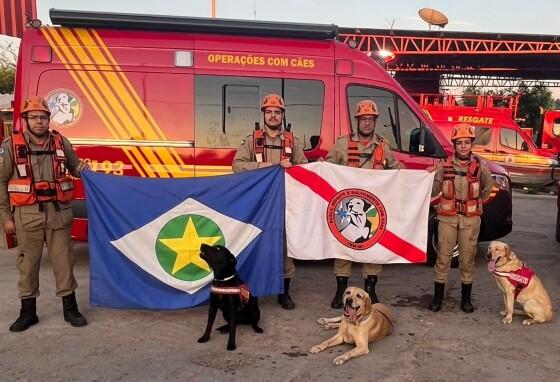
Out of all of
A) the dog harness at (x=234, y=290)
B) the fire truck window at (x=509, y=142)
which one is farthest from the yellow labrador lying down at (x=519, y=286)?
the fire truck window at (x=509, y=142)

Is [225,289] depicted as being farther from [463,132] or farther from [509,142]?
[509,142]

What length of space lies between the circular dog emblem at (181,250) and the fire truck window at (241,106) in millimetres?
1488

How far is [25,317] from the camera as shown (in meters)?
4.16

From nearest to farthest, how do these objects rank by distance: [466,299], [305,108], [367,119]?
[367,119] < [466,299] < [305,108]

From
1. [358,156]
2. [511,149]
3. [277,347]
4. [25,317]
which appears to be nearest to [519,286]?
[358,156]

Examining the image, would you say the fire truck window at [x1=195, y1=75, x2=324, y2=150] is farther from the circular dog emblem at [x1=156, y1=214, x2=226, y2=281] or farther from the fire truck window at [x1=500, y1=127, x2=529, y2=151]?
the fire truck window at [x1=500, y1=127, x2=529, y2=151]

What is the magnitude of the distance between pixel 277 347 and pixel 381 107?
124 inches

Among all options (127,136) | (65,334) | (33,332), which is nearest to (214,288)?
(65,334)

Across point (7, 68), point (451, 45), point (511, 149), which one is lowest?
point (511, 149)

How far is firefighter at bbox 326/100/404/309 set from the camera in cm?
469

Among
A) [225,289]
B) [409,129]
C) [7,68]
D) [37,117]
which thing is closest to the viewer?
[225,289]

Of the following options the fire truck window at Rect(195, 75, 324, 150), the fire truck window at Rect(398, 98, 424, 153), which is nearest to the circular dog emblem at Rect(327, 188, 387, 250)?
the fire truck window at Rect(195, 75, 324, 150)

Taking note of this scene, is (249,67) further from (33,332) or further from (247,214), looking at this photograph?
(33,332)

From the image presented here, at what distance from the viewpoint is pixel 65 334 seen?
13.3ft
